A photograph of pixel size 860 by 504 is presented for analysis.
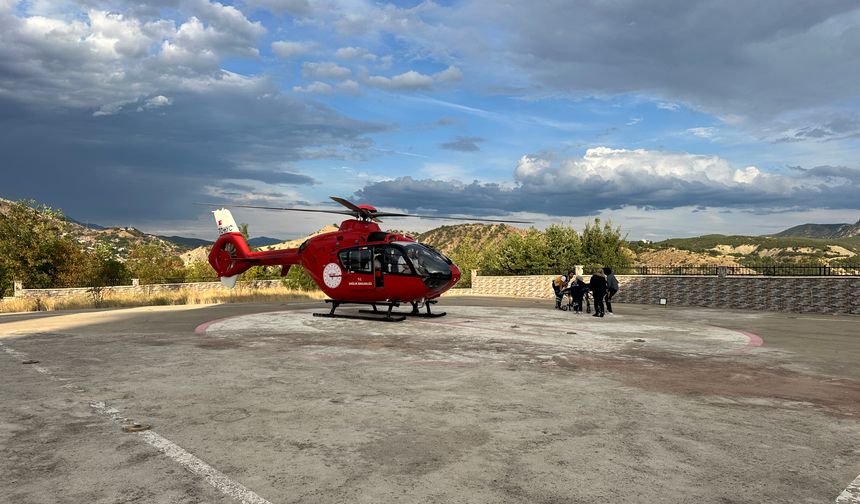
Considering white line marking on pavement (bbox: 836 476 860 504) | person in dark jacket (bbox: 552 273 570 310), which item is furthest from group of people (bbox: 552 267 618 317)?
white line marking on pavement (bbox: 836 476 860 504)

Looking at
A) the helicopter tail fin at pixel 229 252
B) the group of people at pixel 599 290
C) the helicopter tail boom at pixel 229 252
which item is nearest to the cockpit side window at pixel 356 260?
the helicopter tail boom at pixel 229 252

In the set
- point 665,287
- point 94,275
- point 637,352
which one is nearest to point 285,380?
point 637,352

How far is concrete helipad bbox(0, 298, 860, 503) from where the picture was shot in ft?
14.0

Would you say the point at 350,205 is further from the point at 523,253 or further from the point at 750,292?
the point at 523,253

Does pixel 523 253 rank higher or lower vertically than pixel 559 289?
higher

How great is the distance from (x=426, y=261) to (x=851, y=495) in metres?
13.1

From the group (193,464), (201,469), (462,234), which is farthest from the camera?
(462,234)

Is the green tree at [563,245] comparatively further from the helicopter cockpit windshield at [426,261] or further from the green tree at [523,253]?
the helicopter cockpit windshield at [426,261]

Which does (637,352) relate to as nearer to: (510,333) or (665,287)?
(510,333)

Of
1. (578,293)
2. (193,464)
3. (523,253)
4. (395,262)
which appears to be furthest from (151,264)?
(193,464)

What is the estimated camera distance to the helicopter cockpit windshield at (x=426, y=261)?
1656cm

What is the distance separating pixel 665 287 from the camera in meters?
28.0

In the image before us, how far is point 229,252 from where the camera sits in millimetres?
23922

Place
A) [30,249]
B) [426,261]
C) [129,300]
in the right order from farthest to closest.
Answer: [30,249], [129,300], [426,261]
